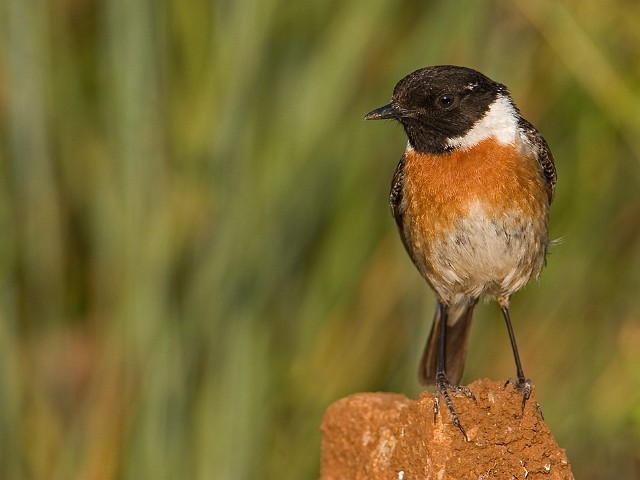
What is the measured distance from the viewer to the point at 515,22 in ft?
18.8

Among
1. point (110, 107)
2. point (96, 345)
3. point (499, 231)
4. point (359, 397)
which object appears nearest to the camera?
point (359, 397)

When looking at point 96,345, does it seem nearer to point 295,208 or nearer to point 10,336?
point 10,336

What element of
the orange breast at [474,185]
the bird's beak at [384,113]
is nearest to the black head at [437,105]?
the bird's beak at [384,113]

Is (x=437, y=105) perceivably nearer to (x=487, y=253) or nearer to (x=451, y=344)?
(x=487, y=253)

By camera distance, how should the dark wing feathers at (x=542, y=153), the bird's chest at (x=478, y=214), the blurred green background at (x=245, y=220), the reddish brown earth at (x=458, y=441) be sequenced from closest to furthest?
1. the reddish brown earth at (x=458, y=441)
2. the bird's chest at (x=478, y=214)
3. the dark wing feathers at (x=542, y=153)
4. the blurred green background at (x=245, y=220)

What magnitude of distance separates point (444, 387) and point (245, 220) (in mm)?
1650

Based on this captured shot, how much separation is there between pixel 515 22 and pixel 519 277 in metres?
1.38

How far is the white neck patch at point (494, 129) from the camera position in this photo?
15.7 ft

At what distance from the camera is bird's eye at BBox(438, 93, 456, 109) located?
487 cm

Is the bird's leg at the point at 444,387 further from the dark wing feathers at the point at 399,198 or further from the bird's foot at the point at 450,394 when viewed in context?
the dark wing feathers at the point at 399,198

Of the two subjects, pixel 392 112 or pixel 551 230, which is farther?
pixel 551 230

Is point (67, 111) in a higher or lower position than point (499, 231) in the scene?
higher

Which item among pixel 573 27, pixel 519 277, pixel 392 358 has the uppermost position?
pixel 573 27

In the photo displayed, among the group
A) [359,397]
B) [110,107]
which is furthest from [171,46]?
[359,397]
